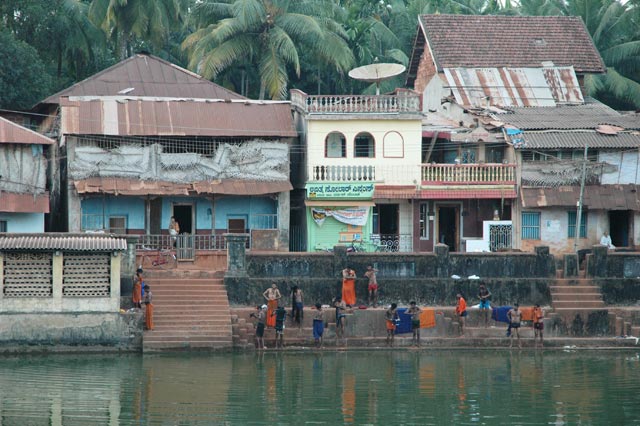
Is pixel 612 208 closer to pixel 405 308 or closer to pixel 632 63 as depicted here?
pixel 405 308

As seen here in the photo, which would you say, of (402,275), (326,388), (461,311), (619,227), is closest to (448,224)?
(619,227)

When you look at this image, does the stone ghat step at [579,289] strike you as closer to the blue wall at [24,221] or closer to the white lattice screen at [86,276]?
the white lattice screen at [86,276]

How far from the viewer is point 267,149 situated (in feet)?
132

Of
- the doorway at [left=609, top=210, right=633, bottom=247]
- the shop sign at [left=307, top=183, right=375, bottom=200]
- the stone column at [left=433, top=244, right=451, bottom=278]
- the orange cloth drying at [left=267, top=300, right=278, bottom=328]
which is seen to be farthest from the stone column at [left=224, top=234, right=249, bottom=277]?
the doorway at [left=609, top=210, right=633, bottom=247]

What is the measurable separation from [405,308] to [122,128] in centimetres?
1038

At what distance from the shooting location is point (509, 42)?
47656 mm

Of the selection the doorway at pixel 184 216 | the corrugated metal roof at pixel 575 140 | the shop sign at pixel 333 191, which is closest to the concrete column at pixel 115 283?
the doorway at pixel 184 216

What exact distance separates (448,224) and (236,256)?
9.36 metres

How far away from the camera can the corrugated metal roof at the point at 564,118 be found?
138 feet

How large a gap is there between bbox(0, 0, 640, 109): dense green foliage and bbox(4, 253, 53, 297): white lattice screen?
1331 centimetres

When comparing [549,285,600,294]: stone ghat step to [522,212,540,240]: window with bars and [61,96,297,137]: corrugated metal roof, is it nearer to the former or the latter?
[522,212,540,240]: window with bars

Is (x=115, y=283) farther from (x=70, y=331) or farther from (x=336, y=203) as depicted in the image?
(x=336, y=203)

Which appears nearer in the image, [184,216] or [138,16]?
[184,216]

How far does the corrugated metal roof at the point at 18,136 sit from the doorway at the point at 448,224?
41.9 ft
